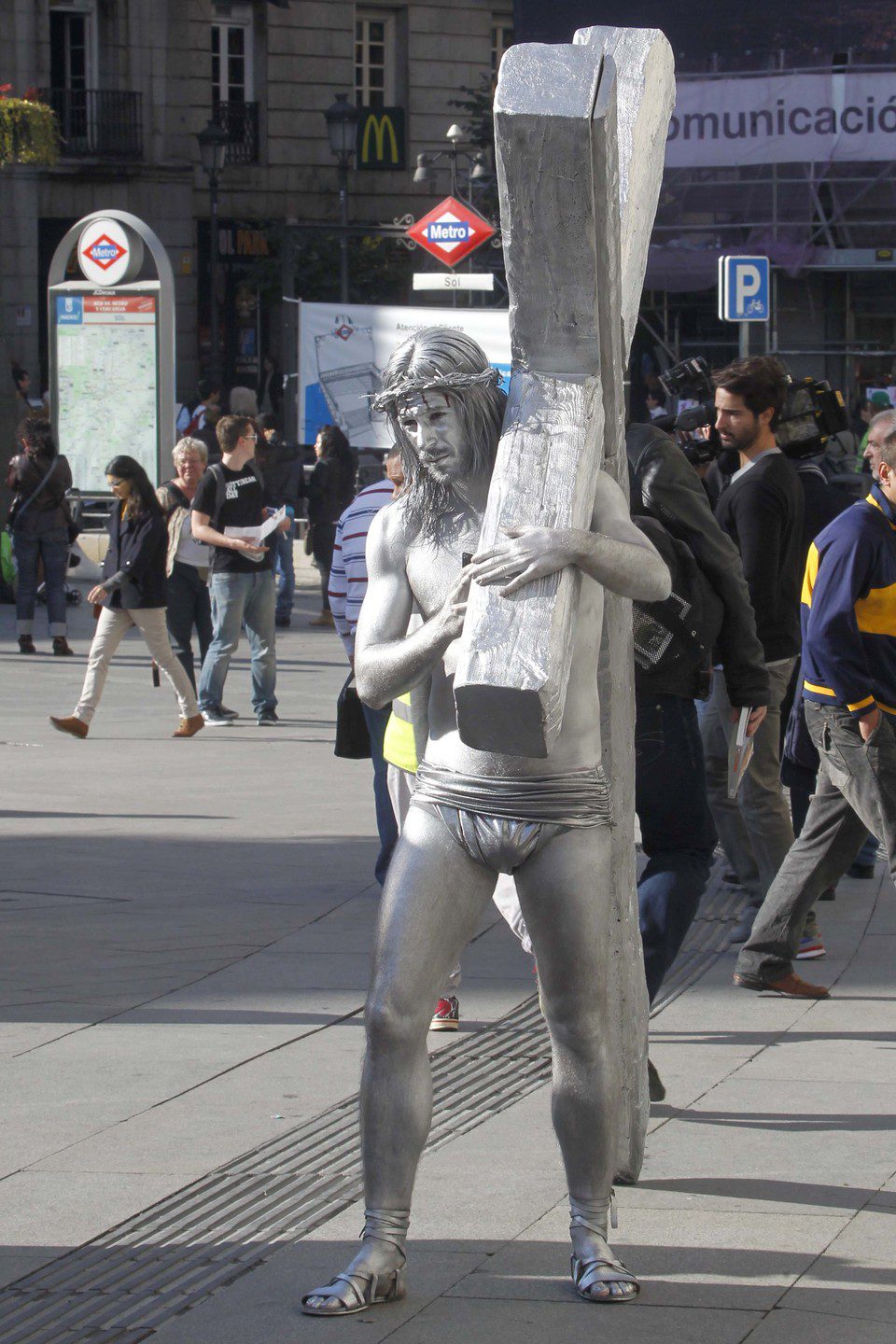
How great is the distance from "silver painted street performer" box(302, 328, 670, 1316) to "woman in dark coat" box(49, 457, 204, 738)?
841 cm

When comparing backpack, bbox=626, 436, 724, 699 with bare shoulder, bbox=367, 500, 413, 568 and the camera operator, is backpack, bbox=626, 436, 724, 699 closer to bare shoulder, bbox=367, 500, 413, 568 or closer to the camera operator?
the camera operator

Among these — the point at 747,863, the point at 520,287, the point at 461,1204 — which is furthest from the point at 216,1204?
the point at 747,863

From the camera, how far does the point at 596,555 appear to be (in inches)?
148

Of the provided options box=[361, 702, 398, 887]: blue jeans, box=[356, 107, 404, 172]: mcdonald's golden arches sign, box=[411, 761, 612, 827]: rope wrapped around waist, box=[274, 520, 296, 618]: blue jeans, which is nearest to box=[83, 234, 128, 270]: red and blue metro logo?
box=[274, 520, 296, 618]: blue jeans

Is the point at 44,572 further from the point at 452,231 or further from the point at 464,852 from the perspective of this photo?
the point at 464,852

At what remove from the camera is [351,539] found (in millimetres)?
8336

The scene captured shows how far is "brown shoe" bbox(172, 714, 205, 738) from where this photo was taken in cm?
1249

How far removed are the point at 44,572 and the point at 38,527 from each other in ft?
1.19

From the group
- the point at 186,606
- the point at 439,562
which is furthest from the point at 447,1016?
the point at 186,606

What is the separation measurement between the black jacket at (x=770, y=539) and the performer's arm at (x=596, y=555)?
351 cm

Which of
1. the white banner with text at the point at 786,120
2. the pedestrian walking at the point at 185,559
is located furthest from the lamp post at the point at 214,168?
the pedestrian walking at the point at 185,559

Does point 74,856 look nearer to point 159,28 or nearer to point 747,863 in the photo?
point 747,863

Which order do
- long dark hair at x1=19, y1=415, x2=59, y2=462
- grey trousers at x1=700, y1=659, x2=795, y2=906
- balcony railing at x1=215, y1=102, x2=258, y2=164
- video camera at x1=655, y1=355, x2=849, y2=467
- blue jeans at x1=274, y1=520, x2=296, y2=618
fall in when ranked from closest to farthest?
grey trousers at x1=700, y1=659, x2=795, y2=906, video camera at x1=655, y1=355, x2=849, y2=467, long dark hair at x1=19, y1=415, x2=59, y2=462, blue jeans at x1=274, y1=520, x2=296, y2=618, balcony railing at x1=215, y1=102, x2=258, y2=164

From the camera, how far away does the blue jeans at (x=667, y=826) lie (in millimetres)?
5379
